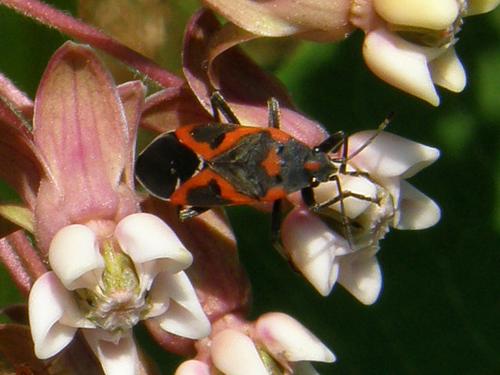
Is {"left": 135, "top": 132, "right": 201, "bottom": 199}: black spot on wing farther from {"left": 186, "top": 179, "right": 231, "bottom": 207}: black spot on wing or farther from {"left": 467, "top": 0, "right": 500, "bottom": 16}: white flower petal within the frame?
{"left": 467, "top": 0, "right": 500, "bottom": 16}: white flower petal

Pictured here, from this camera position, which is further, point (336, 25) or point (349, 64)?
point (349, 64)

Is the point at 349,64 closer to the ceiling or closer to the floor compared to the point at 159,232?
A: closer to the floor

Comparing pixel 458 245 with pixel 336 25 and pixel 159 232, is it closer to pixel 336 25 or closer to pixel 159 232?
pixel 336 25

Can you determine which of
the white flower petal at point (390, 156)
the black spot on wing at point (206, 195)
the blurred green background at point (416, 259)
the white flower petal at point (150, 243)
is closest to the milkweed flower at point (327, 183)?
the white flower petal at point (390, 156)

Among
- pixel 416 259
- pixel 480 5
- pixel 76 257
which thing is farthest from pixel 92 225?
pixel 416 259

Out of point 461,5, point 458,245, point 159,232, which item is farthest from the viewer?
point 458,245

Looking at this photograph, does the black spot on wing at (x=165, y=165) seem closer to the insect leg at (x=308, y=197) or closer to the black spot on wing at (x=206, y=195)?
the black spot on wing at (x=206, y=195)

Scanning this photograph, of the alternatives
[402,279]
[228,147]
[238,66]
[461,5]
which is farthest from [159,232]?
[402,279]
